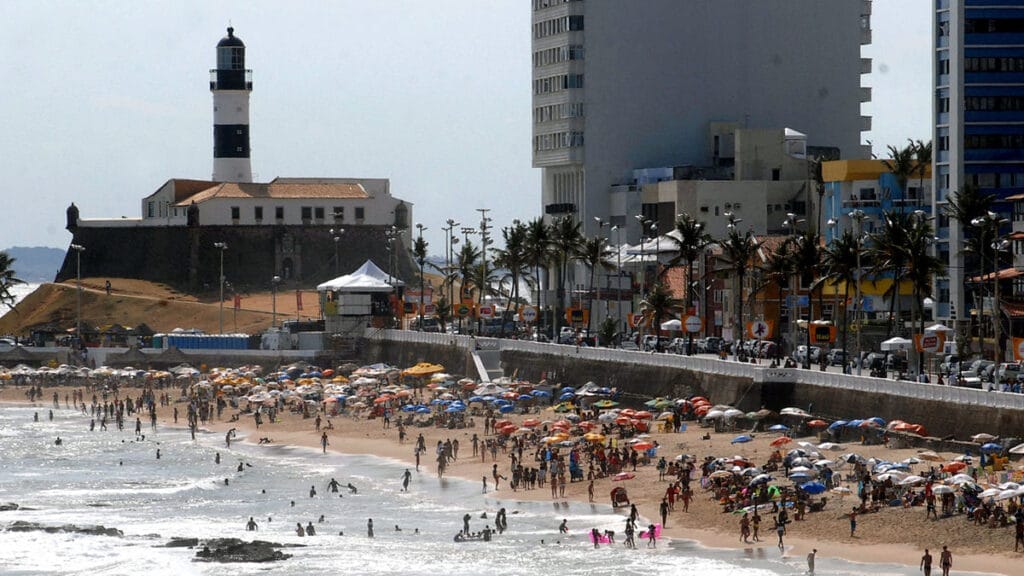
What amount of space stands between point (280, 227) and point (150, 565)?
339ft

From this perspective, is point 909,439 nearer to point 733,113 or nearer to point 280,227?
point 733,113

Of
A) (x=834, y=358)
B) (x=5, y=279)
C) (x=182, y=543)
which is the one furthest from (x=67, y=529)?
(x=5, y=279)

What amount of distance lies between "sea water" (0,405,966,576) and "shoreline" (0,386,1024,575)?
0.88 metres

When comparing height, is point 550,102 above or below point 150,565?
above

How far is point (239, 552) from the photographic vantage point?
55.1m

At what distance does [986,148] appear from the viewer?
298 feet

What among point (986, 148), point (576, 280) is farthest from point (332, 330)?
point (986, 148)

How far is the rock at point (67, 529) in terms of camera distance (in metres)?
59.5

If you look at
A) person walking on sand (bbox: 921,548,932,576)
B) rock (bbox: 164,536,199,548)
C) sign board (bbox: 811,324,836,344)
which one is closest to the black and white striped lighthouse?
sign board (bbox: 811,324,836,344)

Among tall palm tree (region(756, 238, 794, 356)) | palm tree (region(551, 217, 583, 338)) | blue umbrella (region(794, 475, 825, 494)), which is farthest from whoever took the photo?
palm tree (region(551, 217, 583, 338))

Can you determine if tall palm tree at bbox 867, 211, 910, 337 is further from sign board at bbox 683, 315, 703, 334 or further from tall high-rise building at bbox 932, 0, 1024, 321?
tall high-rise building at bbox 932, 0, 1024, 321

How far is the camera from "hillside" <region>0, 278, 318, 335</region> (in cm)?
14000

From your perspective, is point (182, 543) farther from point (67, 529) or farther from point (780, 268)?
point (780, 268)

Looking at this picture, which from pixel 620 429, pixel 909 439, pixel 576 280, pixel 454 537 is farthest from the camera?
pixel 576 280
